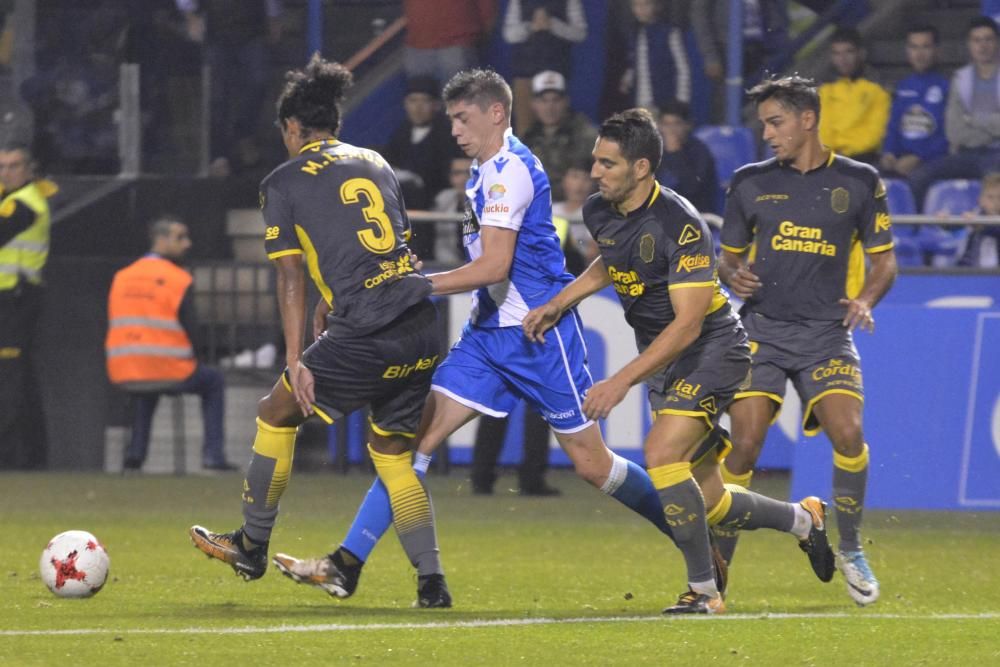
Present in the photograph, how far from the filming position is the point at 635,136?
6.72 metres

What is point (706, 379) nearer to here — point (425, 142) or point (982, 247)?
point (982, 247)

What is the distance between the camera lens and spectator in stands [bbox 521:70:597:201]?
1323 centimetres

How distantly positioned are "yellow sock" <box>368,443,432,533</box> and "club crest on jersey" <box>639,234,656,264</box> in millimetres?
1108

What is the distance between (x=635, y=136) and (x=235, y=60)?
872 cm

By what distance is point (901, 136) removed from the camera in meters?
13.6

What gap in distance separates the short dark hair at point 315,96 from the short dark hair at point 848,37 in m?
7.31

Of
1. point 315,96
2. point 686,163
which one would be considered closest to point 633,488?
point 315,96

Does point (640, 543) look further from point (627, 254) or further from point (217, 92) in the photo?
point (217, 92)

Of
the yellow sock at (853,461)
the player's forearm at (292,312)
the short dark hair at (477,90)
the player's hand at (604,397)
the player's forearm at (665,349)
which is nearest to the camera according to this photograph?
the player's hand at (604,397)

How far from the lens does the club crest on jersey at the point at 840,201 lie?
7668mm

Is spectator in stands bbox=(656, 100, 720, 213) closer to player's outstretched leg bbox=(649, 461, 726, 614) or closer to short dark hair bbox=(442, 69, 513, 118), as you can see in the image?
short dark hair bbox=(442, 69, 513, 118)

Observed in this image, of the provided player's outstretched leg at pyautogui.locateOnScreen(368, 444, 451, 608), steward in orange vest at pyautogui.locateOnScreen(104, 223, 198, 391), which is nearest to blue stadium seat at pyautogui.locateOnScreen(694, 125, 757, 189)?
steward in orange vest at pyautogui.locateOnScreen(104, 223, 198, 391)

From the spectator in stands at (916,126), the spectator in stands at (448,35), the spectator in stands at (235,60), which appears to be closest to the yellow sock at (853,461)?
the spectator in stands at (916,126)

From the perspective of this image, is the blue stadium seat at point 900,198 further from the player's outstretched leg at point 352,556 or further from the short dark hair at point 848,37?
the player's outstretched leg at point 352,556
